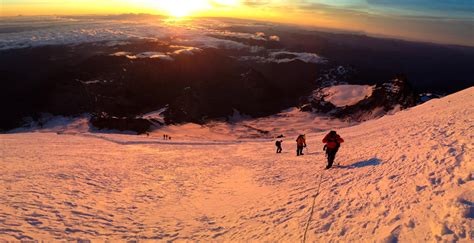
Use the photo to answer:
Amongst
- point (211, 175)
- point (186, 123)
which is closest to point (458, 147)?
point (211, 175)

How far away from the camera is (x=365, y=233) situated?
8289 millimetres

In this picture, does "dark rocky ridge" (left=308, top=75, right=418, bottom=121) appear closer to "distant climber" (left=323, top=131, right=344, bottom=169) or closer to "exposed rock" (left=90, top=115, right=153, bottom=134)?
"exposed rock" (left=90, top=115, right=153, bottom=134)

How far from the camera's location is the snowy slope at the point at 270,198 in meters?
8.56

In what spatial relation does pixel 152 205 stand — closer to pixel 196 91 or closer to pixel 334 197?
pixel 334 197

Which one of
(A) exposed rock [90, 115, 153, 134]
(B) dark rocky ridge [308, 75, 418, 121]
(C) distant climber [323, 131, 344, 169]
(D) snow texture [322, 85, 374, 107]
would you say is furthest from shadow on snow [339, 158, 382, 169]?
(D) snow texture [322, 85, 374, 107]

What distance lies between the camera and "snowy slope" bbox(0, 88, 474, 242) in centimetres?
856

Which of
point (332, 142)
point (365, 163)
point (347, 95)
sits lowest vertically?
point (347, 95)

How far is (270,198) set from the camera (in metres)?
12.8

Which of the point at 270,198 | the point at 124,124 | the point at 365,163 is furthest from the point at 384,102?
the point at 270,198

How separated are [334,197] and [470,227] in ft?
14.0

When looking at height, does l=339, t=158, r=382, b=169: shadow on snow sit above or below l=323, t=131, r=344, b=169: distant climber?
below

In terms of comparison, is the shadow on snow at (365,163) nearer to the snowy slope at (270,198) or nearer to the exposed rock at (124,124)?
the snowy slope at (270,198)

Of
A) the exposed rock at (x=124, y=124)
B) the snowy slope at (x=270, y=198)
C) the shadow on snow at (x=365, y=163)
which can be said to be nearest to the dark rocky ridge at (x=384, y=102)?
the exposed rock at (x=124, y=124)

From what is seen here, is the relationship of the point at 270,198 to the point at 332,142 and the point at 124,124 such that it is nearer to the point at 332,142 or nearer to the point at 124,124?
the point at 332,142
